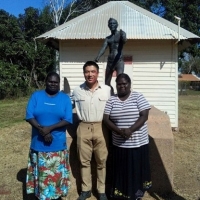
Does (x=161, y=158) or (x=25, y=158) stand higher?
(x=161, y=158)

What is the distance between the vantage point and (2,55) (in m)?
17.9

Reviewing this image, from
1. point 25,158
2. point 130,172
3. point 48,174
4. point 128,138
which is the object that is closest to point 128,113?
point 128,138

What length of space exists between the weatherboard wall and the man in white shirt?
6.19 meters

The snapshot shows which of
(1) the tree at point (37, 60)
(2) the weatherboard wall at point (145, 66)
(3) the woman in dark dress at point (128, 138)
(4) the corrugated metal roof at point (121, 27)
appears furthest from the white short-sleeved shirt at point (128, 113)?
(1) the tree at point (37, 60)

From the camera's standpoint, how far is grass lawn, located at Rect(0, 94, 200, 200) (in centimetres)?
444

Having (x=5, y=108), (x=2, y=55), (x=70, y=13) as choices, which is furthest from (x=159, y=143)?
(x=70, y=13)

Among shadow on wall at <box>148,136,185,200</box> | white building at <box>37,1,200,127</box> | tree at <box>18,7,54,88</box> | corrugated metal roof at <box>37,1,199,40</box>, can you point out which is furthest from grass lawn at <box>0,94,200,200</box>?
tree at <box>18,7,54,88</box>

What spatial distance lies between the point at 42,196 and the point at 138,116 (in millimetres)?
1346

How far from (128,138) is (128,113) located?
27 cm

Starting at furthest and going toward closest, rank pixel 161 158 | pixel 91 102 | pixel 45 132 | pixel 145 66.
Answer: pixel 145 66
pixel 161 158
pixel 91 102
pixel 45 132

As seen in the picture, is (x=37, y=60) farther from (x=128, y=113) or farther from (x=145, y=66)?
(x=128, y=113)

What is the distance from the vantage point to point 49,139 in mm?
3297

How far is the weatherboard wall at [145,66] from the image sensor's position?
9680 mm

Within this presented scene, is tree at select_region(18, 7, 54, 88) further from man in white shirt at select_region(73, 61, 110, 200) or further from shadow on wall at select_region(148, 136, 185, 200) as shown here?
man in white shirt at select_region(73, 61, 110, 200)
